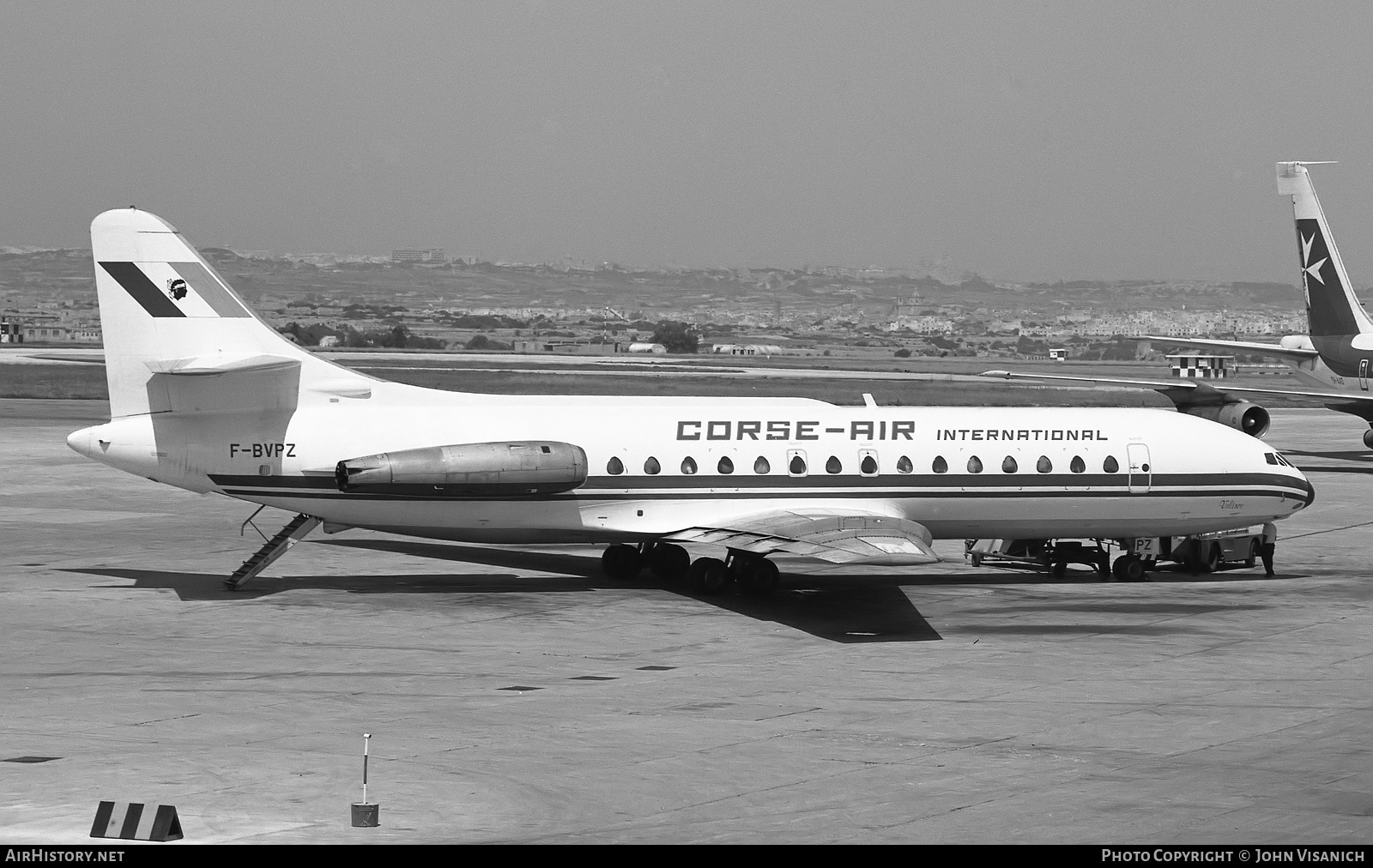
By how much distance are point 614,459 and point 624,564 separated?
2559mm

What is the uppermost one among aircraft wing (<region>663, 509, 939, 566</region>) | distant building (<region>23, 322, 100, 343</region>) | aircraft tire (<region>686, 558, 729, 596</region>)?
aircraft wing (<region>663, 509, 939, 566</region>)

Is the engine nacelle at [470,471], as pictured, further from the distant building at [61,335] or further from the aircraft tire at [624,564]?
the distant building at [61,335]

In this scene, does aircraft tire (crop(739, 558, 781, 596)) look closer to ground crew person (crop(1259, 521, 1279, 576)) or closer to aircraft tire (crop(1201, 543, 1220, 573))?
aircraft tire (crop(1201, 543, 1220, 573))

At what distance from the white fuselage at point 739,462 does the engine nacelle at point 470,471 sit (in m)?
0.29

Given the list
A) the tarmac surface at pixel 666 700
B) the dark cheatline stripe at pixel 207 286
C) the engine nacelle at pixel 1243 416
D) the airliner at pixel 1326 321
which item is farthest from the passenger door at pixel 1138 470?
the airliner at pixel 1326 321

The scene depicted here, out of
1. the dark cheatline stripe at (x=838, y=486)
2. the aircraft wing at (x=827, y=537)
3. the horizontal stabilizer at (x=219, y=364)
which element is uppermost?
the horizontal stabilizer at (x=219, y=364)

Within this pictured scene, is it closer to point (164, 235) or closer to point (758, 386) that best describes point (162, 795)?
point (164, 235)

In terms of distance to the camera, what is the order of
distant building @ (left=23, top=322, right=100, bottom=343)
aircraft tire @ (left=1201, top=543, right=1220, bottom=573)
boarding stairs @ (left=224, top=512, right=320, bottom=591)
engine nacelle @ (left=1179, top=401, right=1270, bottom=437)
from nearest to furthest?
1. boarding stairs @ (left=224, top=512, right=320, bottom=591)
2. aircraft tire @ (left=1201, top=543, right=1220, bottom=573)
3. engine nacelle @ (left=1179, top=401, right=1270, bottom=437)
4. distant building @ (left=23, top=322, right=100, bottom=343)

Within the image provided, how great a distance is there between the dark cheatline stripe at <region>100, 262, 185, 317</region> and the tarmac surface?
15.4 feet

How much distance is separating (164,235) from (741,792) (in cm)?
1555

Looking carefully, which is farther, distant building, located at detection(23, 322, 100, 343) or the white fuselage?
distant building, located at detection(23, 322, 100, 343)

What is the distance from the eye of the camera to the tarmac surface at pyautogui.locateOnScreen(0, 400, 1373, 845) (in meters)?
13.5

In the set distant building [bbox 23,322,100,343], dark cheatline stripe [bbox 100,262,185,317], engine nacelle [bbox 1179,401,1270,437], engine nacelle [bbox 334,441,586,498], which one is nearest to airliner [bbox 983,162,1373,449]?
engine nacelle [bbox 1179,401,1270,437]

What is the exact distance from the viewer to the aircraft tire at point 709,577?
2678cm
